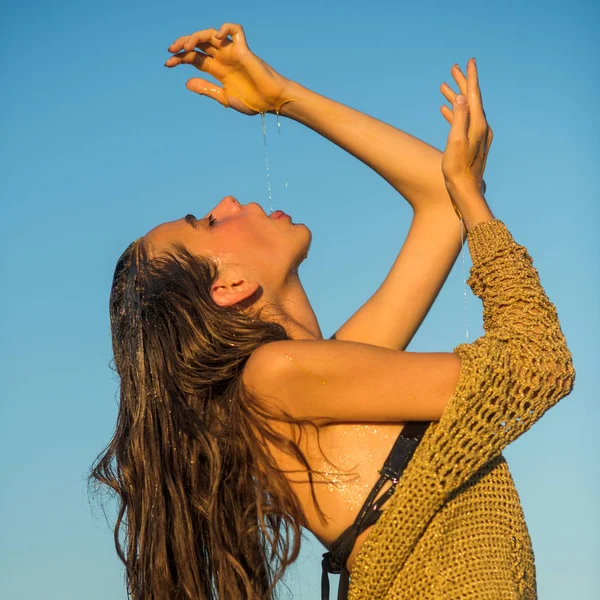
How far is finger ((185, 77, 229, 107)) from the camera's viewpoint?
5266 millimetres

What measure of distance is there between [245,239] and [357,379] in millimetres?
1189

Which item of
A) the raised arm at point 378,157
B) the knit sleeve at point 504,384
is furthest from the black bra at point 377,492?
the raised arm at point 378,157

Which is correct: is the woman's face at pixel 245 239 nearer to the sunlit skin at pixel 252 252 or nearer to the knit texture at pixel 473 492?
the sunlit skin at pixel 252 252

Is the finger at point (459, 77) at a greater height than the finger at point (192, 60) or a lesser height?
Answer: lesser

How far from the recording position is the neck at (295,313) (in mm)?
4641

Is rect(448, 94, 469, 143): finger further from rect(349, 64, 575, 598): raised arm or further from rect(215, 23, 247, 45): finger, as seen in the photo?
rect(215, 23, 247, 45): finger

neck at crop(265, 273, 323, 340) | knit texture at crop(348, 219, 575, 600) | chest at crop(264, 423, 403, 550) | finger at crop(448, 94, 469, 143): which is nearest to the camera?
knit texture at crop(348, 219, 575, 600)

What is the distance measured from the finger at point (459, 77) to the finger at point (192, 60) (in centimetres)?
131

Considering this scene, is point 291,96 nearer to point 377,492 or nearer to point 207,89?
point 207,89

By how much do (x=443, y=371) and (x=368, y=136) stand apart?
1.73m

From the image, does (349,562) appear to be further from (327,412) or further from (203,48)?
(203,48)

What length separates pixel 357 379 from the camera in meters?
3.83

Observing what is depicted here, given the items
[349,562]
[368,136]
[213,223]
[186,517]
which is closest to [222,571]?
[186,517]

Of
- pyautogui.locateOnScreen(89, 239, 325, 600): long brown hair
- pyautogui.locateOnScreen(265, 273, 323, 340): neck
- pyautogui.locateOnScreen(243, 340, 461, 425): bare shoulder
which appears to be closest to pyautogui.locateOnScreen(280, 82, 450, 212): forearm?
pyautogui.locateOnScreen(265, 273, 323, 340): neck
